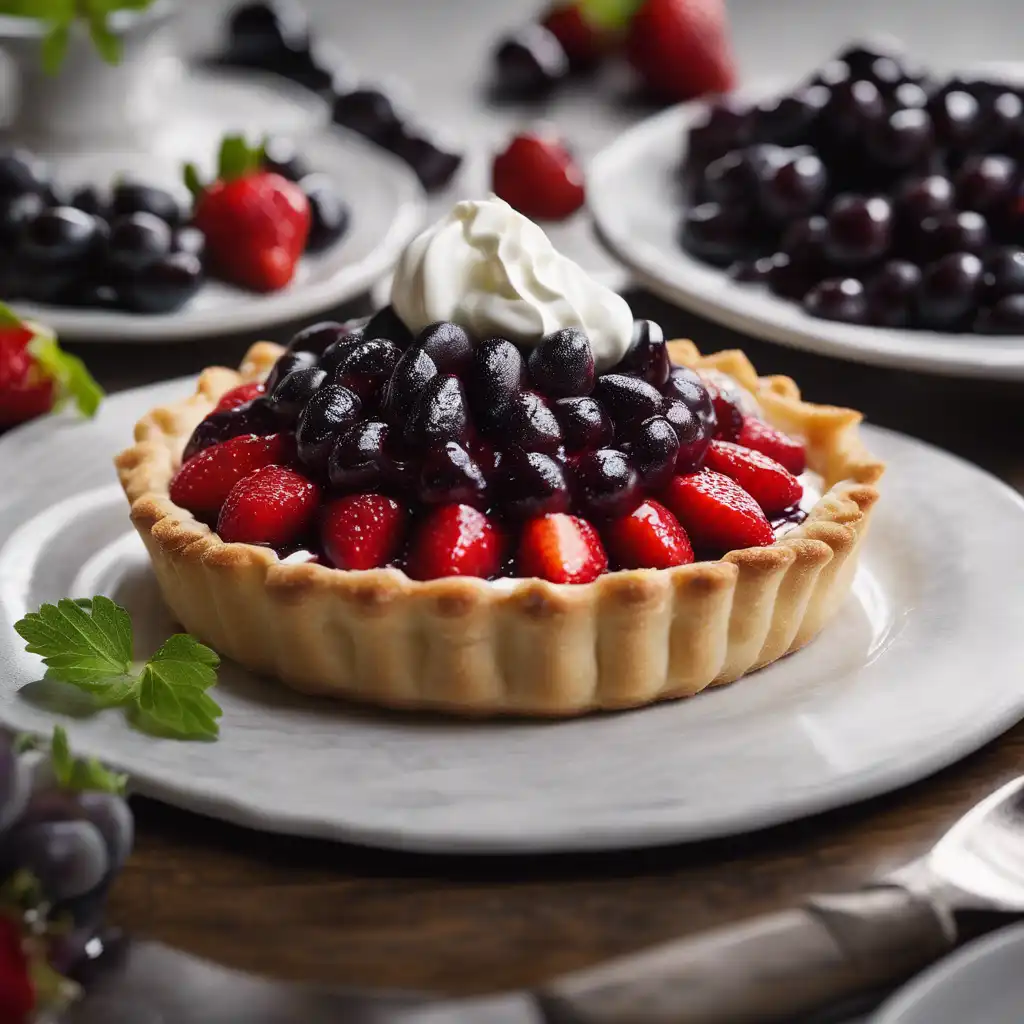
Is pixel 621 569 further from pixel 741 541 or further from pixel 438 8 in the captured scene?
pixel 438 8

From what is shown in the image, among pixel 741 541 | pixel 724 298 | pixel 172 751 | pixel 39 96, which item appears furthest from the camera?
pixel 39 96

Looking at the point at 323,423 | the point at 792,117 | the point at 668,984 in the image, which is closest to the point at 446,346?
the point at 323,423

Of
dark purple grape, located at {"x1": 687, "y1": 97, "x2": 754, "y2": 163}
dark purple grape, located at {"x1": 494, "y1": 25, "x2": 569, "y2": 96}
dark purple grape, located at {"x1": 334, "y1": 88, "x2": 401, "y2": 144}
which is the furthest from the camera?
dark purple grape, located at {"x1": 494, "y1": 25, "x2": 569, "y2": 96}

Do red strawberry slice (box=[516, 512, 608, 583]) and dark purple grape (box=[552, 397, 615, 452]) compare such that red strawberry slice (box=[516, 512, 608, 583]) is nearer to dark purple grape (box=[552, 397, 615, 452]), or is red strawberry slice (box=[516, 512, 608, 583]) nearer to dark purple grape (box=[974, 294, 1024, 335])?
dark purple grape (box=[552, 397, 615, 452])

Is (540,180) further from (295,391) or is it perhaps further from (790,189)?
(295,391)

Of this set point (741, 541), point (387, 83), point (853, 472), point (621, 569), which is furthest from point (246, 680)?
point (387, 83)

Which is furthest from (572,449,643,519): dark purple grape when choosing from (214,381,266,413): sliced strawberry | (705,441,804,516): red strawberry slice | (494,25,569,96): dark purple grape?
(494,25,569,96): dark purple grape
